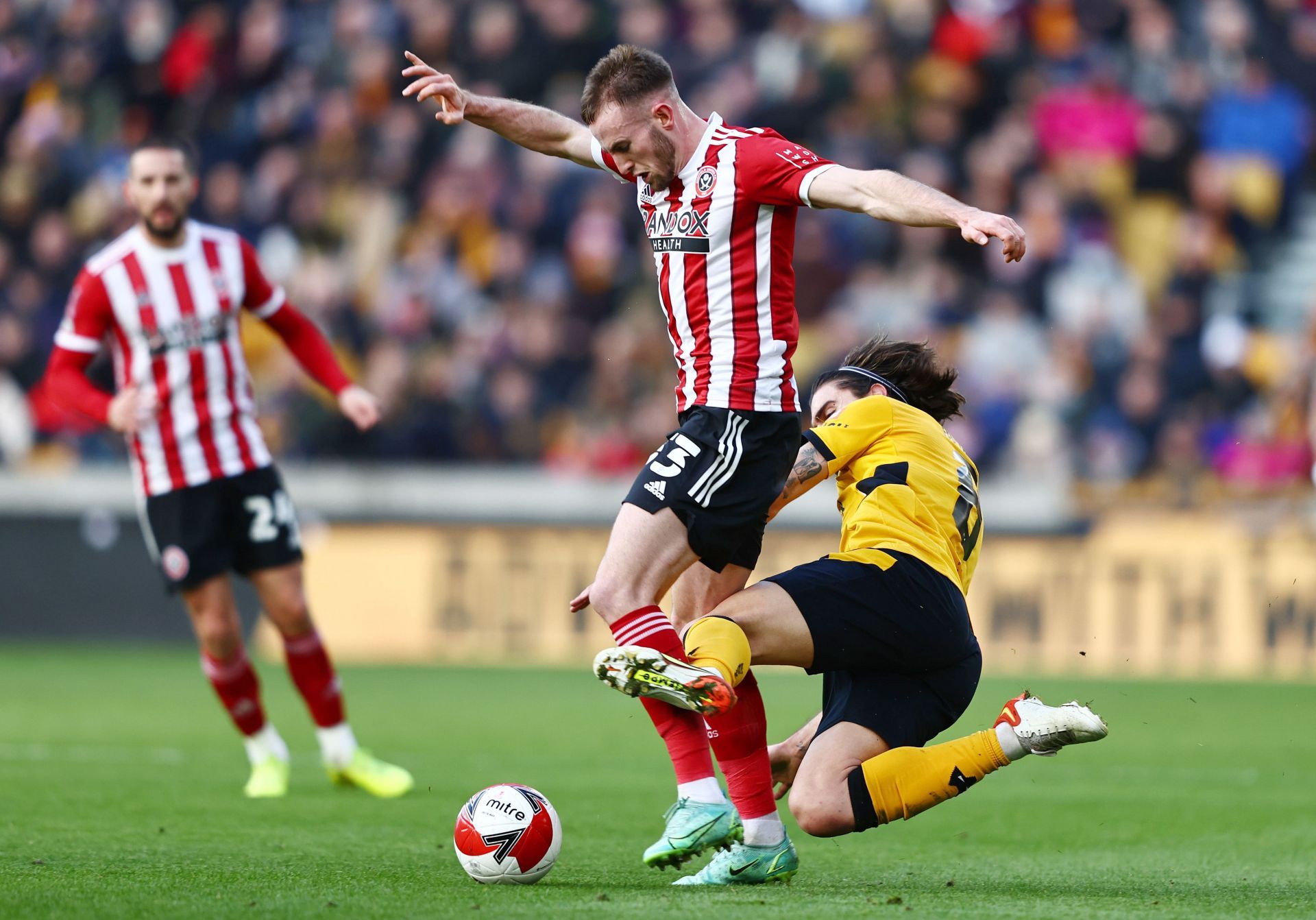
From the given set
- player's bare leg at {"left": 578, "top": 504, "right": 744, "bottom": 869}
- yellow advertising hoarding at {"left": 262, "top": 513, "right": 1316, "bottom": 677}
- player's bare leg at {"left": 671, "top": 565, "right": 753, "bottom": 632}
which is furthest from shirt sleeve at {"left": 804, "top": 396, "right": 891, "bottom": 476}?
yellow advertising hoarding at {"left": 262, "top": 513, "right": 1316, "bottom": 677}

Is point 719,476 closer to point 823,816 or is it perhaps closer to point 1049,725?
point 823,816

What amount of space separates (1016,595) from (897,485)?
8.89m

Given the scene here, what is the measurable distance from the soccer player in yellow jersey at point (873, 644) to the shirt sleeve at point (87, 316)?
10.9ft

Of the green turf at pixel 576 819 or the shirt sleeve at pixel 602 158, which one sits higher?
the shirt sleeve at pixel 602 158

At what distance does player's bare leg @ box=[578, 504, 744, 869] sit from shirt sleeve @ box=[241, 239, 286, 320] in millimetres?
3207

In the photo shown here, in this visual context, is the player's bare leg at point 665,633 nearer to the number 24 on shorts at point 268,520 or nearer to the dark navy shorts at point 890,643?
the dark navy shorts at point 890,643

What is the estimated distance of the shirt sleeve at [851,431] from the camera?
5312 mm

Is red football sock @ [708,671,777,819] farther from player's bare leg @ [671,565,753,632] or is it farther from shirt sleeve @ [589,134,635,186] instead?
shirt sleeve @ [589,134,635,186]

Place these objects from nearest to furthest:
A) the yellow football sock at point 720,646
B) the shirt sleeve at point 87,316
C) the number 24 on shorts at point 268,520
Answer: the yellow football sock at point 720,646 → the shirt sleeve at point 87,316 → the number 24 on shorts at point 268,520

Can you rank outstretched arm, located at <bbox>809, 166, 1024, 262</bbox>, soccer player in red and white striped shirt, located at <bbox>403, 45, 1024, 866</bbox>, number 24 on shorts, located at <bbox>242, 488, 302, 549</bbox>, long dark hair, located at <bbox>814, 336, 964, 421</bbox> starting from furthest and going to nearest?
number 24 on shorts, located at <bbox>242, 488, 302, 549</bbox> < long dark hair, located at <bbox>814, 336, 964, 421</bbox> < soccer player in red and white striped shirt, located at <bbox>403, 45, 1024, 866</bbox> < outstretched arm, located at <bbox>809, 166, 1024, 262</bbox>

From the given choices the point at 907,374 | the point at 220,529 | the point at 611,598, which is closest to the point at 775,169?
the point at 907,374

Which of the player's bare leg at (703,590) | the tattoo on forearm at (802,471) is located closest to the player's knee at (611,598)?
the player's bare leg at (703,590)

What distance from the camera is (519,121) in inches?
220

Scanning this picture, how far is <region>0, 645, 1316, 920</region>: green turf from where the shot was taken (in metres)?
4.54
